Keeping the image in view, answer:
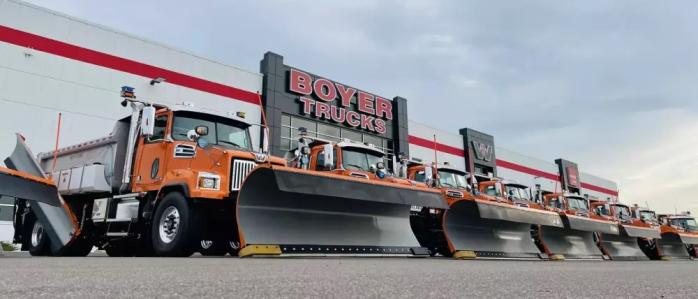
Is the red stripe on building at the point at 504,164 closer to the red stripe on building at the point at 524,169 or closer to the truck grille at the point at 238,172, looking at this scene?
the red stripe on building at the point at 524,169

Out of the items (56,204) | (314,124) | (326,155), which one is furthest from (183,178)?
(314,124)

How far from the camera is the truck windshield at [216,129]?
8.21 meters

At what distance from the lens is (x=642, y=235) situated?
15750mm

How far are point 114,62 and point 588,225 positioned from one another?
Answer: 16.9 m

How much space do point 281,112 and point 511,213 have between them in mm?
14370

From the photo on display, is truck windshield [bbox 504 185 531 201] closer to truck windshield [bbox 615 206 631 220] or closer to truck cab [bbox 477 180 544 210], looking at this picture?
truck cab [bbox 477 180 544 210]

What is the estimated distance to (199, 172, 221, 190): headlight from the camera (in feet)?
23.2

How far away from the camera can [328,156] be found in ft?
33.4

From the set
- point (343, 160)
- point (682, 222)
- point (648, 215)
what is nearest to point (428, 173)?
point (343, 160)

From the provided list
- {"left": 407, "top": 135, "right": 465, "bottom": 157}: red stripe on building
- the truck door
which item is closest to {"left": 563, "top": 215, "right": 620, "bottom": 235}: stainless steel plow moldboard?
the truck door

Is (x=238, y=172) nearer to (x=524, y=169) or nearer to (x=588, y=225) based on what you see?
(x=588, y=225)

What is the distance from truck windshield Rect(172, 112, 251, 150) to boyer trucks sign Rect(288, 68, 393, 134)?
1477cm

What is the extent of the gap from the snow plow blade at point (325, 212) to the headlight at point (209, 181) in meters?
0.64

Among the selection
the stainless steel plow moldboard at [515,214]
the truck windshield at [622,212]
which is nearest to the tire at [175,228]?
the stainless steel plow moldboard at [515,214]
